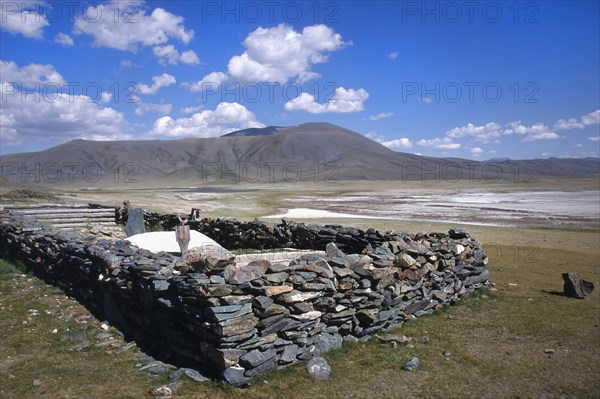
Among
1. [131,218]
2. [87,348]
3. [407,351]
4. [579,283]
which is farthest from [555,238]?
[87,348]

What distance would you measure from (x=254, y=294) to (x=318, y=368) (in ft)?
5.97

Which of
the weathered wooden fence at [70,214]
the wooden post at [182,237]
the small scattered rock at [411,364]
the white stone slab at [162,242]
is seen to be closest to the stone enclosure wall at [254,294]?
the small scattered rock at [411,364]

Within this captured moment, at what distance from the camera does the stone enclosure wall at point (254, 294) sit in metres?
7.71

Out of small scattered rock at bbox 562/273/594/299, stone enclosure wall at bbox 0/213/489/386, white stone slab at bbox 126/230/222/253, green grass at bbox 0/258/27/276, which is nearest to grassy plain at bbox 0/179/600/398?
small scattered rock at bbox 562/273/594/299

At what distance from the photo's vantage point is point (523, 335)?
34.0ft

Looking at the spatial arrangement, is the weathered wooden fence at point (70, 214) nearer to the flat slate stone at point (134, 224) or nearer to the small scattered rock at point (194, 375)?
the flat slate stone at point (134, 224)

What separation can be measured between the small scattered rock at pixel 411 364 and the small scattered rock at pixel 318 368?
1.50 meters

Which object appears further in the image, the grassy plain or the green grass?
the green grass

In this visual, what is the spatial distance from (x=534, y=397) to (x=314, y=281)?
169 inches

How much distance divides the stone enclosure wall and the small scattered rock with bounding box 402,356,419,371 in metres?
1.36

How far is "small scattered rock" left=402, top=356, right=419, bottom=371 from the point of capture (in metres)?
8.34

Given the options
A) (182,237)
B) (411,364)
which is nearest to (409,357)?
(411,364)

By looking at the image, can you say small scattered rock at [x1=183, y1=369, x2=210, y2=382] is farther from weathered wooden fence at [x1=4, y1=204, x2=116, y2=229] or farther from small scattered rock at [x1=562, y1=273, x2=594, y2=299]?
weathered wooden fence at [x1=4, y1=204, x2=116, y2=229]

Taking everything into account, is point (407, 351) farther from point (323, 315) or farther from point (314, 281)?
point (314, 281)
